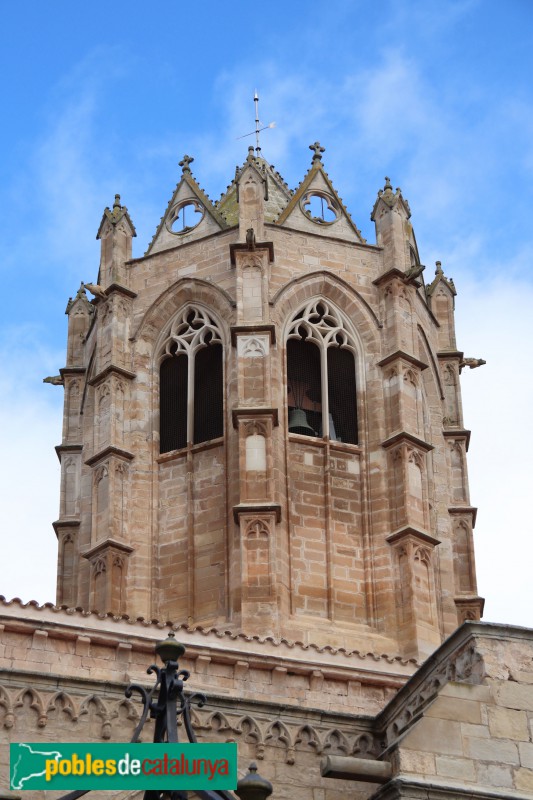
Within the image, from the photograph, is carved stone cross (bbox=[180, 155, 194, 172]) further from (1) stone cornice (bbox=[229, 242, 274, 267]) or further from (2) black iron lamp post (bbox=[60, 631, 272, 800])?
(2) black iron lamp post (bbox=[60, 631, 272, 800])

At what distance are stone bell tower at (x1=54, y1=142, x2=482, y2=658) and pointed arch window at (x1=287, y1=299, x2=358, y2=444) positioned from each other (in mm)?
28

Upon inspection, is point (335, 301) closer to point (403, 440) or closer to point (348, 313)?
point (348, 313)

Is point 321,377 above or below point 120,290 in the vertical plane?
below

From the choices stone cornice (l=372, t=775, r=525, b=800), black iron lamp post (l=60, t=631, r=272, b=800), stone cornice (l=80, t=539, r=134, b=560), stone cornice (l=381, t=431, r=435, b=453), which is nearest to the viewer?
black iron lamp post (l=60, t=631, r=272, b=800)

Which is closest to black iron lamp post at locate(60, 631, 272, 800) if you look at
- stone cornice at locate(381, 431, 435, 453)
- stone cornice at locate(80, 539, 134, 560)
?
stone cornice at locate(80, 539, 134, 560)

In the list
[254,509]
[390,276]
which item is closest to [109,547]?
[254,509]

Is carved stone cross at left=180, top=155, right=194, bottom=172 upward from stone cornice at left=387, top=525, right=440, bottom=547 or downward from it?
upward

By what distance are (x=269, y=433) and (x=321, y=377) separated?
1897 mm

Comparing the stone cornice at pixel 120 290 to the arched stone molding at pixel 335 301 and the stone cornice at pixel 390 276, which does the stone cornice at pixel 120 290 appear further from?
the stone cornice at pixel 390 276

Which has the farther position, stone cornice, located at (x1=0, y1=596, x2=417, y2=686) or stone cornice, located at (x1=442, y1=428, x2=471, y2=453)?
stone cornice, located at (x1=442, y1=428, x2=471, y2=453)

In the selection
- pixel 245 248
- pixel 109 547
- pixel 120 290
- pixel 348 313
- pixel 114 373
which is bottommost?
pixel 109 547

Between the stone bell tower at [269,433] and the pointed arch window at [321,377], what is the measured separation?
0.09 ft

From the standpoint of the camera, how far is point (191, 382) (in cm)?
2867

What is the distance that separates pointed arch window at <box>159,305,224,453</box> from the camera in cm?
2831
